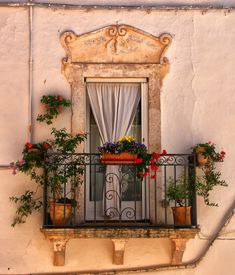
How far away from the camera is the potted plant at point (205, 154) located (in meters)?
9.60

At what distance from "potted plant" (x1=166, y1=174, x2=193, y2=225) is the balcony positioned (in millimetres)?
14

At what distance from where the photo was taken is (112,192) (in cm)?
1001

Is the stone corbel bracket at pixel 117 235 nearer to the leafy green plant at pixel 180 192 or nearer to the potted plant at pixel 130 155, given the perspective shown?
the leafy green plant at pixel 180 192

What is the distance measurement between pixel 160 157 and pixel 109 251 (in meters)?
1.49

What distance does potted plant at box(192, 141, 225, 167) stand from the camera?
9.60 metres

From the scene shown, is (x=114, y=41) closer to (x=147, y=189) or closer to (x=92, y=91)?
(x=92, y=91)

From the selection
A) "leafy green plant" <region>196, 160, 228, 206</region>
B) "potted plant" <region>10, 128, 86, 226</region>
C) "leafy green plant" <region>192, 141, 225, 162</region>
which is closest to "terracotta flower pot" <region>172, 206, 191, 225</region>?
Answer: "leafy green plant" <region>196, 160, 228, 206</region>

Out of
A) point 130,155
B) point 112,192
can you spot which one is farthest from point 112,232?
point 130,155

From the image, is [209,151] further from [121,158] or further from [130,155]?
[121,158]

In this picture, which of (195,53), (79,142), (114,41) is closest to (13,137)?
(79,142)

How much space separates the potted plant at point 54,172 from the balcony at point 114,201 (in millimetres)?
13

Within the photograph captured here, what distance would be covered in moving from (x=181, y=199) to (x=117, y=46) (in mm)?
2443

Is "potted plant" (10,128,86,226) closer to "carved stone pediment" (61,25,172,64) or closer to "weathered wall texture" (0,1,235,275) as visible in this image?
"weathered wall texture" (0,1,235,275)

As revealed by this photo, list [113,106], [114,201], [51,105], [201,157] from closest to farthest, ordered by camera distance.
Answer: [201,157], [51,105], [114,201], [113,106]
